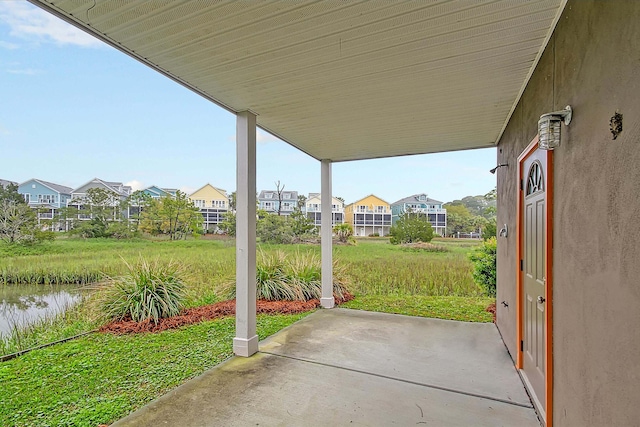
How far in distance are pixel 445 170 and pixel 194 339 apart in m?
6.17

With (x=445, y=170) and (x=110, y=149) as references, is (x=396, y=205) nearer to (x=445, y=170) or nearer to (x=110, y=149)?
(x=445, y=170)

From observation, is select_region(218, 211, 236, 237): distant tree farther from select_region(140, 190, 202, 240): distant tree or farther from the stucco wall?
the stucco wall

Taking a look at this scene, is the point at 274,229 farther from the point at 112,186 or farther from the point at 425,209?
the point at 425,209

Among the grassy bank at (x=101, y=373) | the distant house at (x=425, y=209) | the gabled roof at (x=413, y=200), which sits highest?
the gabled roof at (x=413, y=200)

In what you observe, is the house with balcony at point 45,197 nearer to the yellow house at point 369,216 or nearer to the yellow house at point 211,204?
the yellow house at point 211,204

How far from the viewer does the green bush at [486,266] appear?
18.0 feet

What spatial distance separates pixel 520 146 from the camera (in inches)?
122

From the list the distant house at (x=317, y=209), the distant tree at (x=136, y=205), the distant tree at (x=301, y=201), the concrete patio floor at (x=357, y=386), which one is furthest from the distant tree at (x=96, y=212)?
the distant house at (x=317, y=209)

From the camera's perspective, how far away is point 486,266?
5.55 metres

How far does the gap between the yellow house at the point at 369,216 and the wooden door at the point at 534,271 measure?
451 centimetres

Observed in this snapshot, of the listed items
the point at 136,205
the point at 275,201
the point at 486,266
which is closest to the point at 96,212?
→ the point at 136,205

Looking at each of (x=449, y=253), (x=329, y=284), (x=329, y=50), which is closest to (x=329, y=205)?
(x=329, y=284)

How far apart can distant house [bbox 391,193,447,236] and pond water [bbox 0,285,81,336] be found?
624 centimetres

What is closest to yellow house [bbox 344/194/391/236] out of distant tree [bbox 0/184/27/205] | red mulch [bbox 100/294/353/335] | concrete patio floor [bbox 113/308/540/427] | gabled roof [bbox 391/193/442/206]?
gabled roof [bbox 391/193/442/206]
